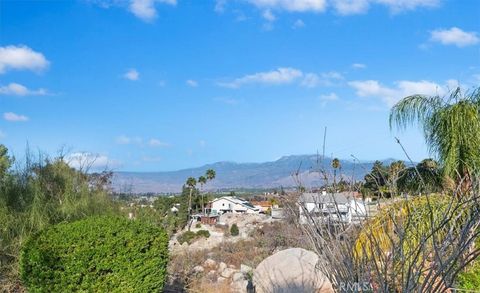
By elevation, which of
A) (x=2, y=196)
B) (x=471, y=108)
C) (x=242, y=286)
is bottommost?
(x=242, y=286)

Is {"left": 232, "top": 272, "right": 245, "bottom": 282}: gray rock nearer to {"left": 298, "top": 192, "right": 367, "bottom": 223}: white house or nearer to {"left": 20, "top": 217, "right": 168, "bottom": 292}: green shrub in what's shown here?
{"left": 20, "top": 217, "right": 168, "bottom": 292}: green shrub

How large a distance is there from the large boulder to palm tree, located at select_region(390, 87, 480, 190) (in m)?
3.96

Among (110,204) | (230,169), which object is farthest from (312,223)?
(230,169)

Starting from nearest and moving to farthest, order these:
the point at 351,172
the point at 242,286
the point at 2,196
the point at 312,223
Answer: the point at 312,223
the point at 351,172
the point at 2,196
the point at 242,286

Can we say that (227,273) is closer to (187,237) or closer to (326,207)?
(326,207)

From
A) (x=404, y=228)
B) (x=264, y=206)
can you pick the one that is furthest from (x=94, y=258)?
(x=264, y=206)

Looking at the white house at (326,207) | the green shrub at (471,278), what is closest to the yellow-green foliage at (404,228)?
the white house at (326,207)

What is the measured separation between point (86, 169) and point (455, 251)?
23.1ft

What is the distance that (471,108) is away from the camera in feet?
32.9

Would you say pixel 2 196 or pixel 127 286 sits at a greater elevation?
pixel 2 196

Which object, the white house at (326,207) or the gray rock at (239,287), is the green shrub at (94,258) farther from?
the gray rock at (239,287)

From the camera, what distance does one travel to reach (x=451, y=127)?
10039 millimetres

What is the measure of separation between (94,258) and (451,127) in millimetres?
6822

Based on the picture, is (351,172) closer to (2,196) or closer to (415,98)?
(2,196)
